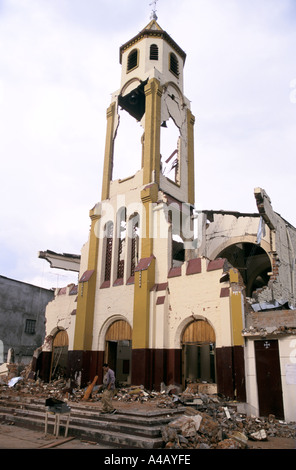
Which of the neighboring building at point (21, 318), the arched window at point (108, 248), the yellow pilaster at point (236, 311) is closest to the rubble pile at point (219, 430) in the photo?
the yellow pilaster at point (236, 311)

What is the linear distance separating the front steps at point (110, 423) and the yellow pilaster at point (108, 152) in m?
12.2

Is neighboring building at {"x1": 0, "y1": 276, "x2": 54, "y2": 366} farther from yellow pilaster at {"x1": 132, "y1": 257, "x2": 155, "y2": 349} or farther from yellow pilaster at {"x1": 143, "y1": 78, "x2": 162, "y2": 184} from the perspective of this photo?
yellow pilaster at {"x1": 143, "y1": 78, "x2": 162, "y2": 184}

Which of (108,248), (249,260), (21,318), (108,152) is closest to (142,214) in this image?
(108,248)

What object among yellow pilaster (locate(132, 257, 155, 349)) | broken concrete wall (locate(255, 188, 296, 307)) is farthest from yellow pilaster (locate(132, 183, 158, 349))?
broken concrete wall (locate(255, 188, 296, 307))

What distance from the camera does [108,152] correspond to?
22.2 meters

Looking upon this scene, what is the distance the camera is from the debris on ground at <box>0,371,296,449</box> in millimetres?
8438

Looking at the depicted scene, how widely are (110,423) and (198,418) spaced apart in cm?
241

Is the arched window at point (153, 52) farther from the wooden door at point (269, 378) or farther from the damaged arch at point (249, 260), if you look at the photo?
the wooden door at point (269, 378)

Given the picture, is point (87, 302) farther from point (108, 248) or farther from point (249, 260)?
point (249, 260)

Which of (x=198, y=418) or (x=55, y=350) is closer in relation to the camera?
(x=198, y=418)

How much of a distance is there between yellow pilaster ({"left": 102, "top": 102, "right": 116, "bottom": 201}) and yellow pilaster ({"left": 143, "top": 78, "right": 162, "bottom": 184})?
2.90m
